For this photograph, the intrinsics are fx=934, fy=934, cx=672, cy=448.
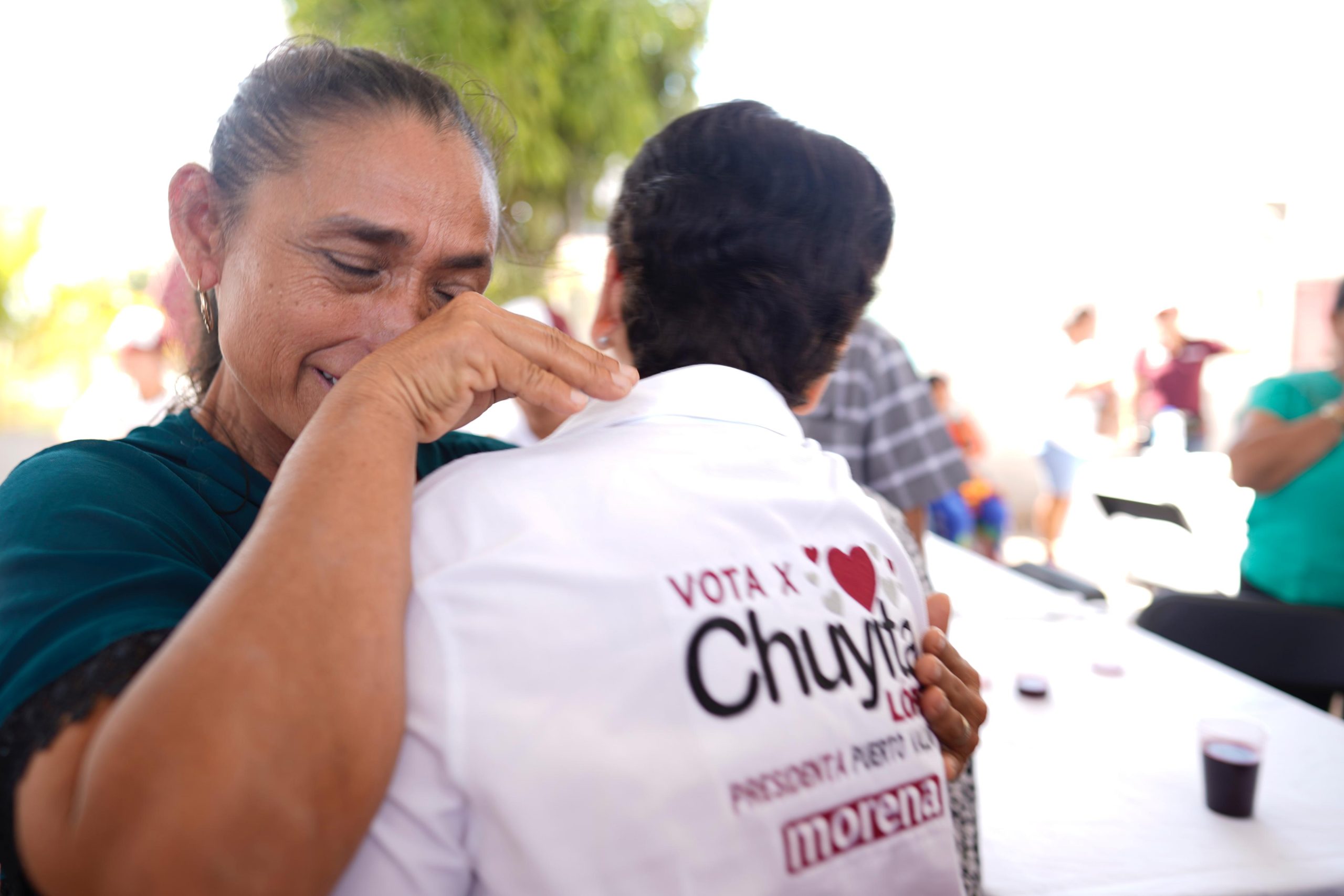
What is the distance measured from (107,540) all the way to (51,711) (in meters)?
0.18

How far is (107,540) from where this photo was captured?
2.61 ft

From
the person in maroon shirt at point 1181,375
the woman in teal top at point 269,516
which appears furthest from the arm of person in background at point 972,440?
the woman in teal top at point 269,516

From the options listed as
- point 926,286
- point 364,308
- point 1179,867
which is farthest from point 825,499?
point 926,286

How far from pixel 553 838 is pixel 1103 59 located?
331 inches

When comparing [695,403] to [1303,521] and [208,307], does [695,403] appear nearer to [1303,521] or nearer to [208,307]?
[208,307]

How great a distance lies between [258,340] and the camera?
41.2 inches

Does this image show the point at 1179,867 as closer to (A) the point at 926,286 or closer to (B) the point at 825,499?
(B) the point at 825,499

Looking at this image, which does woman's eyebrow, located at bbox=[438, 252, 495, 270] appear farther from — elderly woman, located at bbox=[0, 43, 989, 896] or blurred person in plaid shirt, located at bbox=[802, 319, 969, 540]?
blurred person in plaid shirt, located at bbox=[802, 319, 969, 540]

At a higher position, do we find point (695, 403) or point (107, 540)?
point (695, 403)

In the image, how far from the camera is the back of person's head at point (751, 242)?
104 centimetres

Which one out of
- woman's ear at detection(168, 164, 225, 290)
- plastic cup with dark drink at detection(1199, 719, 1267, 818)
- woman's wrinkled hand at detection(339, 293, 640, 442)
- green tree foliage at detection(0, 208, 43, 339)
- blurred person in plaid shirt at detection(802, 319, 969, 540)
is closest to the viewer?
woman's wrinkled hand at detection(339, 293, 640, 442)

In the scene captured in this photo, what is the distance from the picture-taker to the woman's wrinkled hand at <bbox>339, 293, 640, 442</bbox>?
0.83m

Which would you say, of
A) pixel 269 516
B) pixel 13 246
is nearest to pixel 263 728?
pixel 269 516

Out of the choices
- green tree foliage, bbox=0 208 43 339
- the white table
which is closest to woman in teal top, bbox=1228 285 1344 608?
the white table
